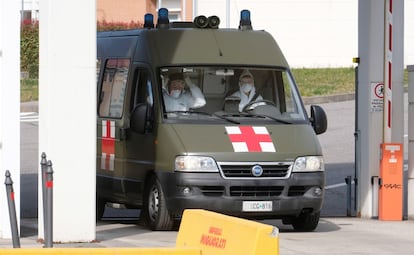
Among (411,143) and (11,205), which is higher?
(411,143)

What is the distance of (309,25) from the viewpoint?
47.8 m

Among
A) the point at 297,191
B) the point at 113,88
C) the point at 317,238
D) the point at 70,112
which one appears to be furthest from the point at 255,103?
the point at 70,112

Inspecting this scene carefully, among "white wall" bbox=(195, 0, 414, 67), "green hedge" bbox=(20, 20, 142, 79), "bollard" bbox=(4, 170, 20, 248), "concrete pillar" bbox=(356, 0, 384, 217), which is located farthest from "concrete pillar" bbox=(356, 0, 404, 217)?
"white wall" bbox=(195, 0, 414, 67)

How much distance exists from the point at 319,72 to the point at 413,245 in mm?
31697

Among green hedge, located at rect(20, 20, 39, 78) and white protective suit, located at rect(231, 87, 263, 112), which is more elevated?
green hedge, located at rect(20, 20, 39, 78)

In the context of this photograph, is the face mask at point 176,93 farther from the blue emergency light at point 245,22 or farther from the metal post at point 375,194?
the metal post at point 375,194

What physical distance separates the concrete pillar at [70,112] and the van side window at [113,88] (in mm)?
3116

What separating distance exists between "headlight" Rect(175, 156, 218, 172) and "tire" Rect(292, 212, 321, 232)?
1.63 m

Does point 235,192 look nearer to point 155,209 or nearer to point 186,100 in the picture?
point 155,209

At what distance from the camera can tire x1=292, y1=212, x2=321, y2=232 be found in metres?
15.5

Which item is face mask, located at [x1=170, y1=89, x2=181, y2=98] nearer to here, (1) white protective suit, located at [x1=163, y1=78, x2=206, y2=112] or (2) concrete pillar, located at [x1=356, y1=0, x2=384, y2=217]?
(1) white protective suit, located at [x1=163, y1=78, x2=206, y2=112]

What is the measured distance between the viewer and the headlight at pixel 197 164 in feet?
47.5

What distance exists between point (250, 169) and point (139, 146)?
5.38ft

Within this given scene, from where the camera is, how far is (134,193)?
15836 millimetres
